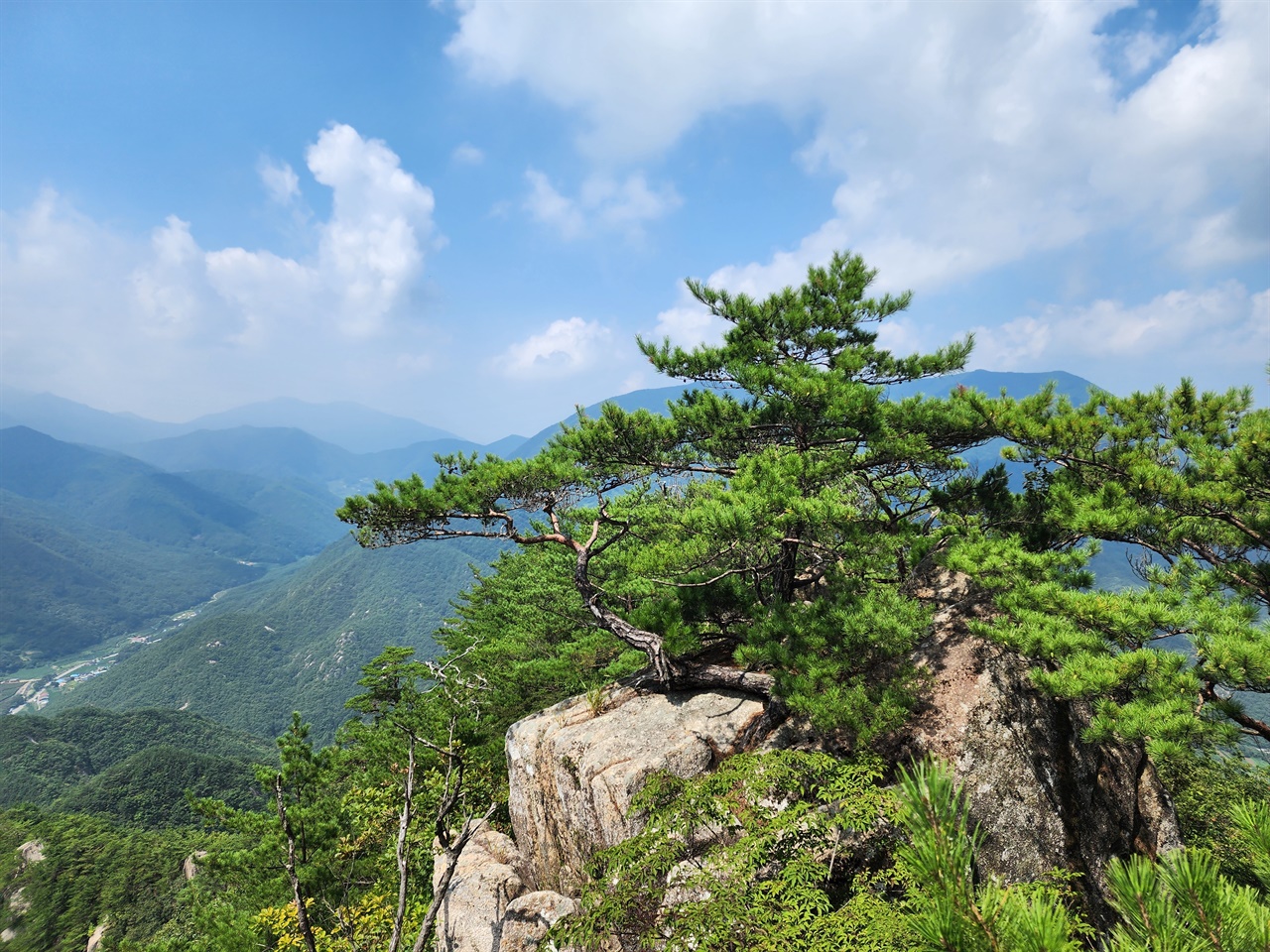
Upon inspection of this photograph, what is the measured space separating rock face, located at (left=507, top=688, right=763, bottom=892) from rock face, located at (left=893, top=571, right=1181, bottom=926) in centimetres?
268

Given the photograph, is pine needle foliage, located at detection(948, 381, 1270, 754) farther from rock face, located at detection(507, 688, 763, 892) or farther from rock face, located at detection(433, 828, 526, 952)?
rock face, located at detection(433, 828, 526, 952)

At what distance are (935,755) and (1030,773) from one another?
1.19 metres

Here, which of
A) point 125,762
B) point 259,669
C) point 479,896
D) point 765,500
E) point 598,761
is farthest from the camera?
point 259,669

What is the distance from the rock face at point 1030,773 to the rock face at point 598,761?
268 cm

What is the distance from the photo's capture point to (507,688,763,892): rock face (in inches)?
312

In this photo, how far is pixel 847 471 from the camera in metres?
8.89

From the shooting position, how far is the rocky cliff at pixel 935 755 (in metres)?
7.05

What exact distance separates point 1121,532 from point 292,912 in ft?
58.5

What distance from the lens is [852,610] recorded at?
7.36 metres

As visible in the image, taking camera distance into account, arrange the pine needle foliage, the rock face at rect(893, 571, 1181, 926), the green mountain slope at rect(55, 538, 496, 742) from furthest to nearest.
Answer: the green mountain slope at rect(55, 538, 496, 742)
the rock face at rect(893, 571, 1181, 926)
the pine needle foliage

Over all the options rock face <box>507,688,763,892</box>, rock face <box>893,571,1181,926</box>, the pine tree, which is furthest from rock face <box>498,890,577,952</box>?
rock face <box>893,571,1181,926</box>

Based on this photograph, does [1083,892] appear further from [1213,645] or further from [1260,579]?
[1260,579]

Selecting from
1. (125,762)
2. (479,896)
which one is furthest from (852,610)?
(125,762)

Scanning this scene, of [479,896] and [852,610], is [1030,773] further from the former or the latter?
[479,896]
